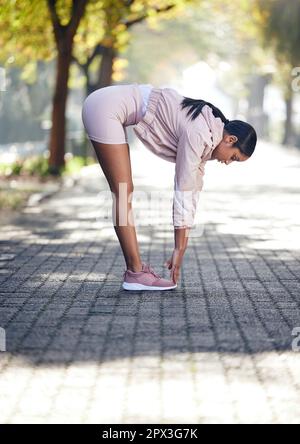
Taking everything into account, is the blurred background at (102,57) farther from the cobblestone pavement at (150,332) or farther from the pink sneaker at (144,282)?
the pink sneaker at (144,282)

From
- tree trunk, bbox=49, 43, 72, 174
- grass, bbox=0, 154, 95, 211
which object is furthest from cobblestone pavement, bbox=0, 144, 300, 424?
tree trunk, bbox=49, 43, 72, 174

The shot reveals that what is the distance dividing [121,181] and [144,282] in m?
0.76

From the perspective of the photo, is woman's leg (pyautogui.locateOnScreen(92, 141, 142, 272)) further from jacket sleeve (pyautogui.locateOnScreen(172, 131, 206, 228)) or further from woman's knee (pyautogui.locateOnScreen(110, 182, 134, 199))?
jacket sleeve (pyautogui.locateOnScreen(172, 131, 206, 228))

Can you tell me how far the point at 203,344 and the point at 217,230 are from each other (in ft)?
23.4

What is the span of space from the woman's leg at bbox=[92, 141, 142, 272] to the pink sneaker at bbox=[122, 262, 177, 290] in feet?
0.16

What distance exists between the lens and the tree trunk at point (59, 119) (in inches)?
964

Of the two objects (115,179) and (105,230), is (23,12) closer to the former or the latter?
(105,230)

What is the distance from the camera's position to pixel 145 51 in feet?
214

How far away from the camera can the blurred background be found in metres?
23.6

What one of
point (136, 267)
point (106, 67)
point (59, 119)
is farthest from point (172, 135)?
point (106, 67)

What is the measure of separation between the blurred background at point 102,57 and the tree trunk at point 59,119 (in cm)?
2

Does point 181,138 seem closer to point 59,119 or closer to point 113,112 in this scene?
point 113,112

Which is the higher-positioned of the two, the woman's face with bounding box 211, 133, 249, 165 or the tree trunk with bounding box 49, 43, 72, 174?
the woman's face with bounding box 211, 133, 249, 165

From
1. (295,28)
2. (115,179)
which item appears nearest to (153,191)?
(115,179)
